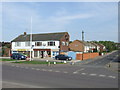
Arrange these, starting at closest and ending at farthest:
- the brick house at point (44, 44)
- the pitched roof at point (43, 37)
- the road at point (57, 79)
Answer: the road at point (57, 79) < the brick house at point (44, 44) < the pitched roof at point (43, 37)

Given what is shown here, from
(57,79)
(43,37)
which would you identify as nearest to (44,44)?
(43,37)

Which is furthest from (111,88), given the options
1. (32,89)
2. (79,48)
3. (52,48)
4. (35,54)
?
(79,48)

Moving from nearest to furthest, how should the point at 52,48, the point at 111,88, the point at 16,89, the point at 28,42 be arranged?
the point at 16,89
the point at 111,88
the point at 52,48
the point at 28,42

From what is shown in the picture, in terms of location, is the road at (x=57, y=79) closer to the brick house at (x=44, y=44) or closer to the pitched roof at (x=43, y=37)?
the brick house at (x=44, y=44)

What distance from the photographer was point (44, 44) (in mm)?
45656

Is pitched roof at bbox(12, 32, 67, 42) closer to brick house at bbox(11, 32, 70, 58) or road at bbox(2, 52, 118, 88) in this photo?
brick house at bbox(11, 32, 70, 58)

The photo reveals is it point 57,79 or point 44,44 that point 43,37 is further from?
point 57,79

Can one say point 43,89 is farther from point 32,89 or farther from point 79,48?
point 79,48

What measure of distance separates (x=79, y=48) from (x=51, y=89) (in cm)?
5859

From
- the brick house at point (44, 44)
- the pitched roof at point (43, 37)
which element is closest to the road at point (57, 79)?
the brick house at point (44, 44)

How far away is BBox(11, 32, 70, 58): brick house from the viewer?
144ft

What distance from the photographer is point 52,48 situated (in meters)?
44.2

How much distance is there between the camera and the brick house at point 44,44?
44.0 meters

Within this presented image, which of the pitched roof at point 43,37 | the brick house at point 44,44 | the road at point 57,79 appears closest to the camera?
the road at point 57,79
